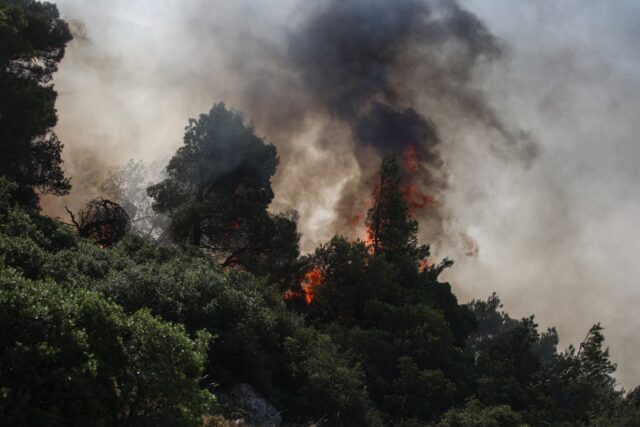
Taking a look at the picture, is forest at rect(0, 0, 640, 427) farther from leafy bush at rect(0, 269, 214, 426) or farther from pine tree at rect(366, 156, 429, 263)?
pine tree at rect(366, 156, 429, 263)

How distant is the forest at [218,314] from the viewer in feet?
43.0

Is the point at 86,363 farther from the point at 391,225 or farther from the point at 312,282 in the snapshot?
the point at 391,225

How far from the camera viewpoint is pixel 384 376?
38469mm

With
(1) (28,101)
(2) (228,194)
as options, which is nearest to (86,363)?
(1) (28,101)

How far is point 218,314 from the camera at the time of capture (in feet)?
84.1

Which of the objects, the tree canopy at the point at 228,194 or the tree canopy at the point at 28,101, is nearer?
the tree canopy at the point at 28,101

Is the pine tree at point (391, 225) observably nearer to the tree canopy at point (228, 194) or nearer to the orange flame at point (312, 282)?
the orange flame at point (312, 282)

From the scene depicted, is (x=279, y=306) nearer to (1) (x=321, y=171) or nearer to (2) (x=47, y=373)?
(2) (x=47, y=373)

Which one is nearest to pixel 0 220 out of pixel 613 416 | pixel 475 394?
pixel 475 394

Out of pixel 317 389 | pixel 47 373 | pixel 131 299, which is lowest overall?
pixel 47 373

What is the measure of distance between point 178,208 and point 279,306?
1407cm

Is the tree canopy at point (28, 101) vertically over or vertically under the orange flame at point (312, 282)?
over

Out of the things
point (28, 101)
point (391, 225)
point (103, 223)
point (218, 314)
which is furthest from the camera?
point (391, 225)

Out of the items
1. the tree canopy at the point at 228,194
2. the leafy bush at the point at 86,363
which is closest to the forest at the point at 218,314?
the leafy bush at the point at 86,363
